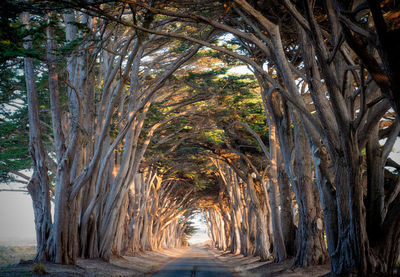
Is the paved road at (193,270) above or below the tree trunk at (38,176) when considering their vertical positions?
below

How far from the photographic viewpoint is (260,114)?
17125mm

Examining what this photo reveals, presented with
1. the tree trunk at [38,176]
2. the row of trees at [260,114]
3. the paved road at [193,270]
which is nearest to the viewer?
the row of trees at [260,114]

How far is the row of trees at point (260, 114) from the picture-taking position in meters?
6.57

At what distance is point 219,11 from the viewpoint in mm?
9773

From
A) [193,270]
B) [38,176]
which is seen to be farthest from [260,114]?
[38,176]

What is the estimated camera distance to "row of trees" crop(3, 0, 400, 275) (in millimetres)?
6570

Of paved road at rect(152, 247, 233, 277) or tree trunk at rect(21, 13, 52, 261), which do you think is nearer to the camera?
tree trunk at rect(21, 13, 52, 261)

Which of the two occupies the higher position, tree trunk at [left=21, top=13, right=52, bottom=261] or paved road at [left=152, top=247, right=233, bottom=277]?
tree trunk at [left=21, top=13, right=52, bottom=261]

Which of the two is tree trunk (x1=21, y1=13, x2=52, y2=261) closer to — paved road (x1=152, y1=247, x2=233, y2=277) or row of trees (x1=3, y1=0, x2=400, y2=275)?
row of trees (x1=3, y1=0, x2=400, y2=275)

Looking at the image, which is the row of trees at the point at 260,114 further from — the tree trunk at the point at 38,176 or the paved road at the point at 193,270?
the paved road at the point at 193,270

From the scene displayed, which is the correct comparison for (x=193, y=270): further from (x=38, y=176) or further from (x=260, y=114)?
(x=38, y=176)

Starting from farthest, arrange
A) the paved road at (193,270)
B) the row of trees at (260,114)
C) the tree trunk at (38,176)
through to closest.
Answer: the paved road at (193,270) → the tree trunk at (38,176) → the row of trees at (260,114)

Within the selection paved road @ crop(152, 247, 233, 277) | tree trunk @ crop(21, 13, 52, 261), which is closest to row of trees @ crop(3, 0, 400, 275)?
tree trunk @ crop(21, 13, 52, 261)

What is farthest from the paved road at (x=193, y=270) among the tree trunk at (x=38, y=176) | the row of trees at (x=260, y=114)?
the tree trunk at (x=38, y=176)
